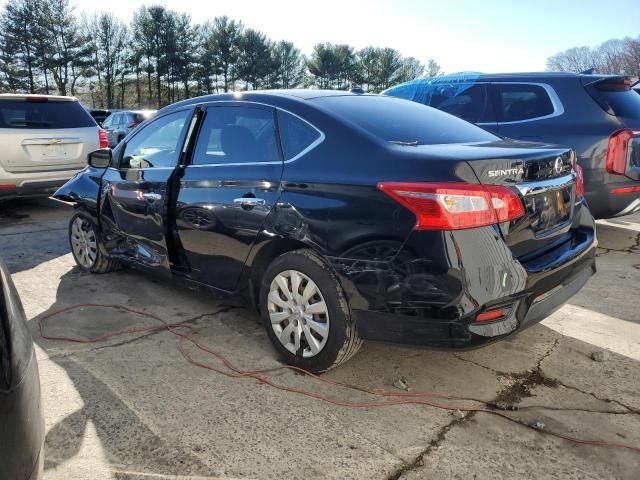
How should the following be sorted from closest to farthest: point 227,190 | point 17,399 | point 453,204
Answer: point 17,399 < point 453,204 < point 227,190

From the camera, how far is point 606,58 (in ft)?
168

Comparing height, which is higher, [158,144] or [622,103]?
[622,103]

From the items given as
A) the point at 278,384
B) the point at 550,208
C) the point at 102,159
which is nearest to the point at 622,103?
the point at 550,208

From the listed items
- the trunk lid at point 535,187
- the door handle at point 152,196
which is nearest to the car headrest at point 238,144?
the door handle at point 152,196

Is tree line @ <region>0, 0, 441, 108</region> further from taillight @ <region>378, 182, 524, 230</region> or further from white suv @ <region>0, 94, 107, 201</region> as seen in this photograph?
taillight @ <region>378, 182, 524, 230</region>

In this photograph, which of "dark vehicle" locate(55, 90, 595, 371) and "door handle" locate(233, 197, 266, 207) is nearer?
"dark vehicle" locate(55, 90, 595, 371)

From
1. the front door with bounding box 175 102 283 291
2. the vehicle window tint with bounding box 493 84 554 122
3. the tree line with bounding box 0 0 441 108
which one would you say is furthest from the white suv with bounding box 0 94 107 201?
the tree line with bounding box 0 0 441 108

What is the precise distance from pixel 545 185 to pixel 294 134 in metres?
1.39

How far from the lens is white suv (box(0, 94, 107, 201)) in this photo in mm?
6902

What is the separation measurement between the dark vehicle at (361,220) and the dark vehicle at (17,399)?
4.96 feet

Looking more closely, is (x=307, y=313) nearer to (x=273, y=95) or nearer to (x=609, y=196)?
(x=273, y=95)

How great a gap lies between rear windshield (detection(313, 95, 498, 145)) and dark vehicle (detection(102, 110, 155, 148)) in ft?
46.5

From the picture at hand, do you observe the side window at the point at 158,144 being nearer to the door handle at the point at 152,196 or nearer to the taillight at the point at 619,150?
the door handle at the point at 152,196

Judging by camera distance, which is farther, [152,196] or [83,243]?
[83,243]
